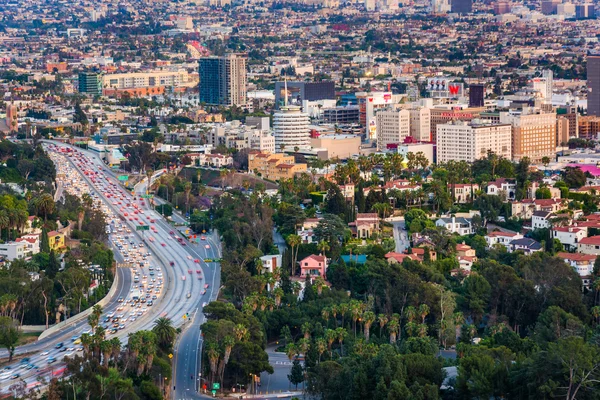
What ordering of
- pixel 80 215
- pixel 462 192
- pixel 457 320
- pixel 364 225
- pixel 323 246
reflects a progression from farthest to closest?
pixel 462 192 < pixel 80 215 < pixel 364 225 < pixel 323 246 < pixel 457 320

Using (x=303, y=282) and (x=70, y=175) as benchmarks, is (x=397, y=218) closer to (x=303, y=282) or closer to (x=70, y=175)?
(x=303, y=282)

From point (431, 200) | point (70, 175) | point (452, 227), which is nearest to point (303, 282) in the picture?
point (452, 227)

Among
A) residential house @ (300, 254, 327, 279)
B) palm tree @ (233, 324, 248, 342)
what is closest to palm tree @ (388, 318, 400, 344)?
palm tree @ (233, 324, 248, 342)

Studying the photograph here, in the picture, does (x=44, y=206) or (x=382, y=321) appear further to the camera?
(x=44, y=206)

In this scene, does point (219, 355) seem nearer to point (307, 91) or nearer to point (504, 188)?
point (504, 188)

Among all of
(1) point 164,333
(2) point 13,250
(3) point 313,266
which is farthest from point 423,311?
(2) point 13,250

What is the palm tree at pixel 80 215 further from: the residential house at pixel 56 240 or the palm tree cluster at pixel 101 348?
the palm tree cluster at pixel 101 348

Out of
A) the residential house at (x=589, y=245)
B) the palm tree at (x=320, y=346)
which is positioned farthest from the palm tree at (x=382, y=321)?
the residential house at (x=589, y=245)
